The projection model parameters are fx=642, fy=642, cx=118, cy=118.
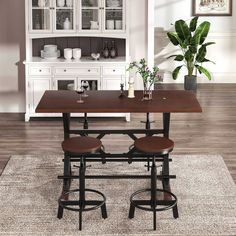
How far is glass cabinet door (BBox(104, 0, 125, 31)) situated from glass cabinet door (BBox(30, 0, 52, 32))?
0.77 meters

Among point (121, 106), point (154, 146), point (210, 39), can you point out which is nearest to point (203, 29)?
point (210, 39)

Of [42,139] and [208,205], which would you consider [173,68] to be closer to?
[42,139]

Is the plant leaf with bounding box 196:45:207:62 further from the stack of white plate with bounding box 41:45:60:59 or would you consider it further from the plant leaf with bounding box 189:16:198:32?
the stack of white plate with bounding box 41:45:60:59

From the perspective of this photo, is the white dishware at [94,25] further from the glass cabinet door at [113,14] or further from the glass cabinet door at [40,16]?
the glass cabinet door at [40,16]

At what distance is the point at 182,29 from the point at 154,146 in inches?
219

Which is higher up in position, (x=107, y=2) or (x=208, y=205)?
(x=107, y=2)

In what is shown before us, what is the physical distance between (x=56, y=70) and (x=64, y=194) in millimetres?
3218

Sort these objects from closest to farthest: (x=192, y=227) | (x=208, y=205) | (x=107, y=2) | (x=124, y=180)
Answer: (x=192, y=227)
(x=208, y=205)
(x=124, y=180)
(x=107, y=2)

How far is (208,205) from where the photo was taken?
574 cm

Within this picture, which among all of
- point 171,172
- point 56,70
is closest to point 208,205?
point 171,172

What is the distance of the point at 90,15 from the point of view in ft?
28.4

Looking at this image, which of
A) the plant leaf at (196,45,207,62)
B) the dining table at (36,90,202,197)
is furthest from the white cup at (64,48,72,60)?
the plant leaf at (196,45,207,62)

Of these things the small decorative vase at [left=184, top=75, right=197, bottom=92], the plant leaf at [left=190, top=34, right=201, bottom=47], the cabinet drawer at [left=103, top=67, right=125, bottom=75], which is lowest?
the small decorative vase at [left=184, top=75, right=197, bottom=92]

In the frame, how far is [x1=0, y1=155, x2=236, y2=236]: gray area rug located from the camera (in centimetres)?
526
